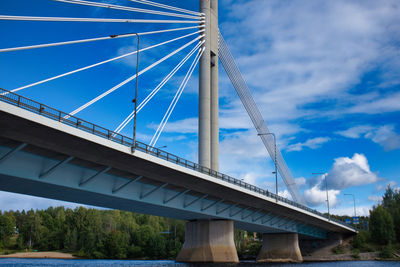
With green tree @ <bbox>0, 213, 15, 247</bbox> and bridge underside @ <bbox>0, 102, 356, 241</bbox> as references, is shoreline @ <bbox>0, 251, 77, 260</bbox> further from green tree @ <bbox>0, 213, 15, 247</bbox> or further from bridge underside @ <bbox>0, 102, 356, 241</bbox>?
bridge underside @ <bbox>0, 102, 356, 241</bbox>

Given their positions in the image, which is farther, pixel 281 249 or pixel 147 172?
pixel 281 249

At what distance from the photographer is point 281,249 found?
250 feet

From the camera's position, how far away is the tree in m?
91.5

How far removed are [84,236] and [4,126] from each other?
101 meters

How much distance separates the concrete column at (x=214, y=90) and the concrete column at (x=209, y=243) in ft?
23.9

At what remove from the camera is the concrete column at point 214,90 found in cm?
5278

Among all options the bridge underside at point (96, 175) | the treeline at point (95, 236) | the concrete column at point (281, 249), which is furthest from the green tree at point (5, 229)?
the bridge underside at point (96, 175)

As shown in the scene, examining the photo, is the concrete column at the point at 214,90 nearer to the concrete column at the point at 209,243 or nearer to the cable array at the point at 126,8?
the cable array at the point at 126,8

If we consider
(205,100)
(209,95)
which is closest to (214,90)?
(209,95)

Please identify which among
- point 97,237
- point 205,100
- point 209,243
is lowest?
point 209,243

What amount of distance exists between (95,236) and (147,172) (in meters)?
86.6

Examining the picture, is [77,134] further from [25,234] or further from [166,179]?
[25,234]

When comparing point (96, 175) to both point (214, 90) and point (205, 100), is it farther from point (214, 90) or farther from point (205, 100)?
point (214, 90)

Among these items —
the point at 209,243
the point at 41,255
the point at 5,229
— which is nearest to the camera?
the point at 209,243
